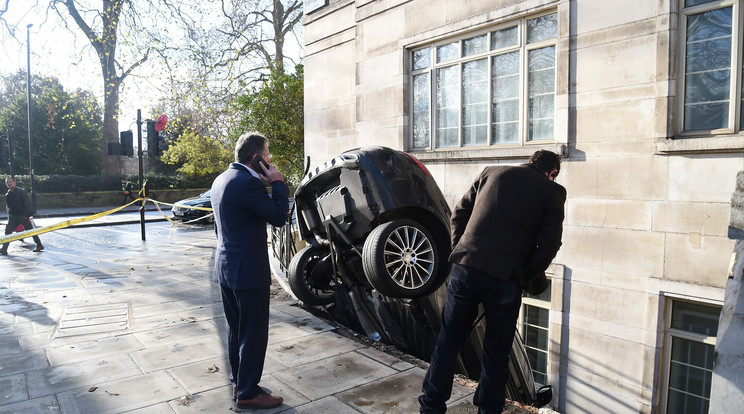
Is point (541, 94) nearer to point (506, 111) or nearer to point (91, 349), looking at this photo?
point (506, 111)

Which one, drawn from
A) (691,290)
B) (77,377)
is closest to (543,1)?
(691,290)

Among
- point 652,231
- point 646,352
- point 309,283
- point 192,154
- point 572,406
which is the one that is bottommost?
point 572,406

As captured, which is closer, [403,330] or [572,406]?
[403,330]

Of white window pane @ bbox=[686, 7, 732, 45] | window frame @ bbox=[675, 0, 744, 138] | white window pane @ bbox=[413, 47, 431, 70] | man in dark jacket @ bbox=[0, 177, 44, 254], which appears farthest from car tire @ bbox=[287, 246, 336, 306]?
man in dark jacket @ bbox=[0, 177, 44, 254]

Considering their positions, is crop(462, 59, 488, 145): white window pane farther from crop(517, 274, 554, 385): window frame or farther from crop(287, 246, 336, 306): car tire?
crop(287, 246, 336, 306): car tire

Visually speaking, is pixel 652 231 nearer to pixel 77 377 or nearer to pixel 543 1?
pixel 543 1

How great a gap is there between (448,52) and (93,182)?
2832 centimetres

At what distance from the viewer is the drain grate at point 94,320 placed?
5797 mm

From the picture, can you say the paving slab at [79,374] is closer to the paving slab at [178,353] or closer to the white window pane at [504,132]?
the paving slab at [178,353]

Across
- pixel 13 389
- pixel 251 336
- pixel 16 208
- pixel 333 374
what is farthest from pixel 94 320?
pixel 16 208

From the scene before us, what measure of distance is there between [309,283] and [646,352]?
3.96 m

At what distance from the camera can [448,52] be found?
8.46 metres

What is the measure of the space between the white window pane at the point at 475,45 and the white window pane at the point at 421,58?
0.76 meters

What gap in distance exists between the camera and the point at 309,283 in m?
6.02
